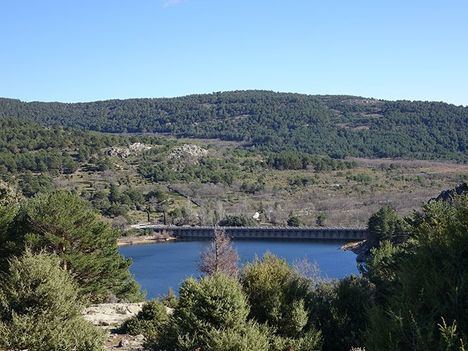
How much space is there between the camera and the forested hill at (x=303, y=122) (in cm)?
14925

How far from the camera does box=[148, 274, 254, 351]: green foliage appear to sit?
13.7 metres

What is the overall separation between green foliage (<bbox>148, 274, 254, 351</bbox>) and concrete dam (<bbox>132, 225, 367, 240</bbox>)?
6060cm

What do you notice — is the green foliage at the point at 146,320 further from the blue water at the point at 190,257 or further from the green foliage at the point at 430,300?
the blue water at the point at 190,257

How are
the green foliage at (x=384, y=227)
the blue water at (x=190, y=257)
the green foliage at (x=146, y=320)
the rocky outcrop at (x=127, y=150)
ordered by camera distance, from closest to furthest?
the green foliage at (x=146, y=320) < the blue water at (x=190, y=257) < the green foliage at (x=384, y=227) < the rocky outcrop at (x=127, y=150)

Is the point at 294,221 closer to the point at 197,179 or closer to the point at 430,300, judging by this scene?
the point at 197,179

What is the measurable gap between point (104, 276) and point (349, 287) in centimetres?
1174

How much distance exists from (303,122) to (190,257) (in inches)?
4490

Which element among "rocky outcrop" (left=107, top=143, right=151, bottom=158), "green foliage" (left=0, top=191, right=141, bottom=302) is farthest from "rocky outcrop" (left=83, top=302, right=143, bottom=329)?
"rocky outcrop" (left=107, top=143, right=151, bottom=158)

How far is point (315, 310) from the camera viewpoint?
1606cm

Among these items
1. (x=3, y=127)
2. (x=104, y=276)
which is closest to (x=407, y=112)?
(x=3, y=127)

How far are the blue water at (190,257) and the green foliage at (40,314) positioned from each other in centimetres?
2929

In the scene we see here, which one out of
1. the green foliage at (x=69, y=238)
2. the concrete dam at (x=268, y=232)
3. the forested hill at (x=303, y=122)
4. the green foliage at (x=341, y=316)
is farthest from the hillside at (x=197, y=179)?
the green foliage at (x=341, y=316)

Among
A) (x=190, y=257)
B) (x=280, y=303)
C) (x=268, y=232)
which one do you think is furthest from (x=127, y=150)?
(x=280, y=303)

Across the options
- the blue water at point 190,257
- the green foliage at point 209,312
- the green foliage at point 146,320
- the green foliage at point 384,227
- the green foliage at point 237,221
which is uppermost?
the green foliage at point 209,312
